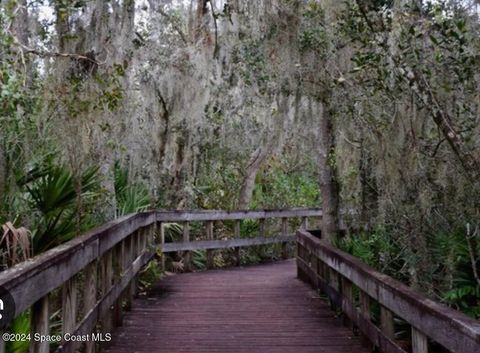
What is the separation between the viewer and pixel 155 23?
8.81m

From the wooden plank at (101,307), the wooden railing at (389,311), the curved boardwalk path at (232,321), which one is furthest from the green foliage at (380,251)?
the wooden plank at (101,307)

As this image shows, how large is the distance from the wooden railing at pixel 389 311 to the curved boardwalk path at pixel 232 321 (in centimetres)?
24

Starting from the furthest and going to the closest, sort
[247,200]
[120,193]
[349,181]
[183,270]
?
1. [247,200]
2. [183,270]
3. [120,193]
4. [349,181]

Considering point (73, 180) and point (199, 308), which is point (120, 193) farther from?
A: point (73, 180)

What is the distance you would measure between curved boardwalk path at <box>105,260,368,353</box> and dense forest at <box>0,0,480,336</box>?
2.61ft

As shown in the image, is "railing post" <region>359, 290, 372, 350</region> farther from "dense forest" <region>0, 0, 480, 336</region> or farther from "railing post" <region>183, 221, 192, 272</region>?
"railing post" <region>183, 221, 192, 272</region>

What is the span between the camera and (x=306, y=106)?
700 cm

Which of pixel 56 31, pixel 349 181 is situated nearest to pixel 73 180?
pixel 56 31

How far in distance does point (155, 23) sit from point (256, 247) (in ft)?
15.2

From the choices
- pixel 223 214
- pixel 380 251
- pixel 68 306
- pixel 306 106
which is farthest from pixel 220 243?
pixel 68 306

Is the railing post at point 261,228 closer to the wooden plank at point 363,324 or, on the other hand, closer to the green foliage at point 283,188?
the green foliage at point 283,188

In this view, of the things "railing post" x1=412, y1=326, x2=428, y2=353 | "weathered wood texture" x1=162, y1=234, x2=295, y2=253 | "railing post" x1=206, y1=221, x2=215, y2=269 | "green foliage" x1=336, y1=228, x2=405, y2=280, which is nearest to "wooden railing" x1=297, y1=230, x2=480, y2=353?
"railing post" x1=412, y1=326, x2=428, y2=353

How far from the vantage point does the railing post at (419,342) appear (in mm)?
2777

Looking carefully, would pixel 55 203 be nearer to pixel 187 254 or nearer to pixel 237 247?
pixel 187 254
